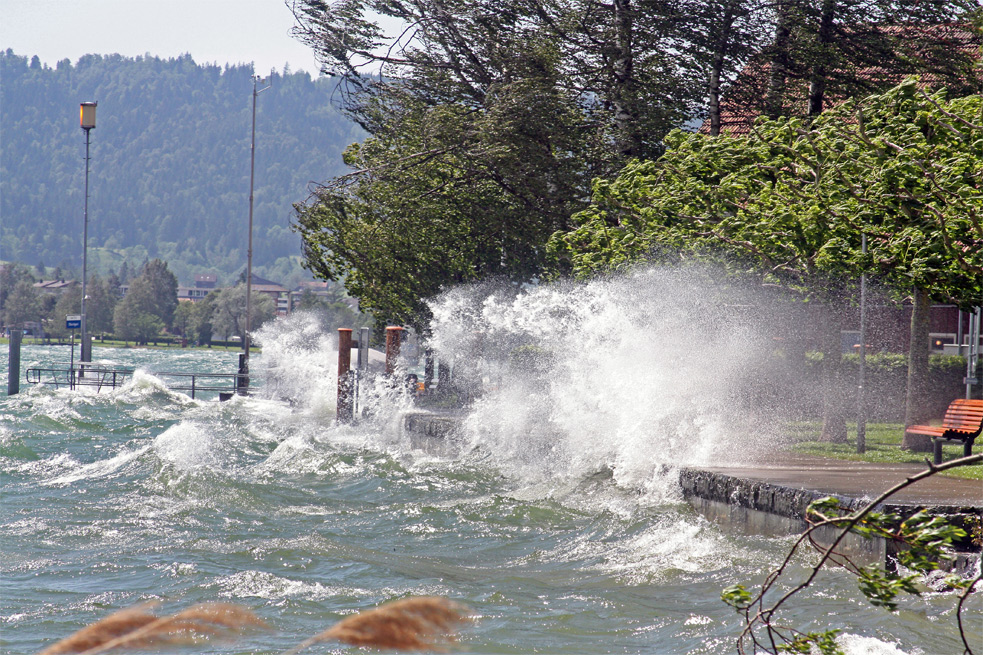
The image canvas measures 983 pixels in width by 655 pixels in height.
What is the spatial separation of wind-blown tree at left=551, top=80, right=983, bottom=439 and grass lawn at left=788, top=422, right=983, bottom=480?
0.69 m

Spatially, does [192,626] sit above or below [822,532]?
above

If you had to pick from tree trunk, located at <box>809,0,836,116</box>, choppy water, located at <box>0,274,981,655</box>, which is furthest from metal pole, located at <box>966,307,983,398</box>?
tree trunk, located at <box>809,0,836,116</box>

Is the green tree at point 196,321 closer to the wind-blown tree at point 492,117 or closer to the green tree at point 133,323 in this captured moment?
the green tree at point 133,323

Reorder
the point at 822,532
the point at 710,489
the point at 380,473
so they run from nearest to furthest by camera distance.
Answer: the point at 822,532
the point at 710,489
the point at 380,473

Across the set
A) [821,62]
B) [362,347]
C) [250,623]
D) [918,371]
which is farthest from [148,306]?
[250,623]

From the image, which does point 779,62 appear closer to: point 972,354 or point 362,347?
point 972,354

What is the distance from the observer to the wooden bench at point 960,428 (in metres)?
11.4

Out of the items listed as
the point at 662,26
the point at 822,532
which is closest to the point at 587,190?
the point at 662,26

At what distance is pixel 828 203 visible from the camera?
12586mm

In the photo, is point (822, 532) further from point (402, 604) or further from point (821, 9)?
point (821, 9)

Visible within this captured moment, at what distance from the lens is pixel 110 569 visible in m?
10.5

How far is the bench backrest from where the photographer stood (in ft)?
37.7

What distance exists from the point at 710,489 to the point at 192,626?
1121 centimetres

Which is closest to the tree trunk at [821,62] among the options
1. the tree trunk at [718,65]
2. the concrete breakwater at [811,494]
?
the tree trunk at [718,65]
